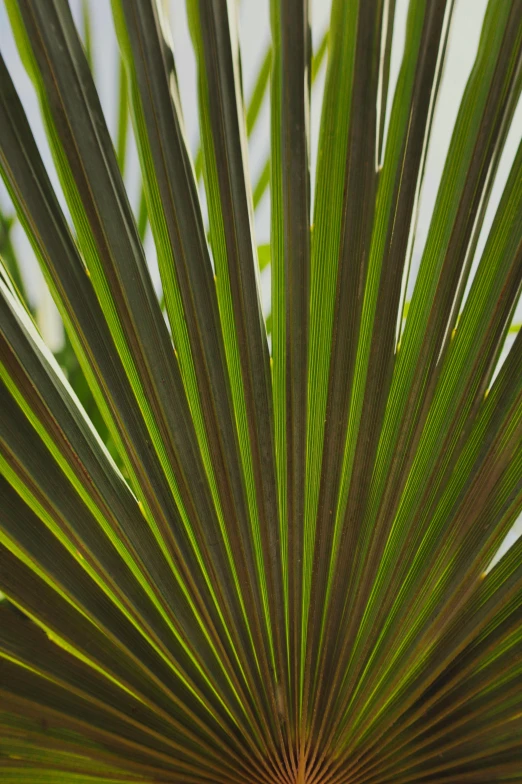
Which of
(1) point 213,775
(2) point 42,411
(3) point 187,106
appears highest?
(3) point 187,106

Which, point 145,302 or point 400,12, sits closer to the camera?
point 400,12

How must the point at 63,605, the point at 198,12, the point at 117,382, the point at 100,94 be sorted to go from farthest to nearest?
1. the point at 63,605
2. the point at 117,382
3. the point at 100,94
4. the point at 198,12

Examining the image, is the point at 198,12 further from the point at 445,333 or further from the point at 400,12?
the point at 445,333

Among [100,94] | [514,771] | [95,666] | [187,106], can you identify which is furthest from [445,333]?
[95,666]

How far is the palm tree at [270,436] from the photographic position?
1381 millimetres

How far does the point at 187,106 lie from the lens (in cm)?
161

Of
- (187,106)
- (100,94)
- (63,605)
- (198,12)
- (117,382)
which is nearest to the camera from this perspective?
(198,12)

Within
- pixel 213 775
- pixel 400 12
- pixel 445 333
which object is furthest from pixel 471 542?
pixel 400 12

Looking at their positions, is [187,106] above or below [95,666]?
above

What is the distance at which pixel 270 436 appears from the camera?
180 centimetres

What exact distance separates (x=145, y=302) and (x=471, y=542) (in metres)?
1.19

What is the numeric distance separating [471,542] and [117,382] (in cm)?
116

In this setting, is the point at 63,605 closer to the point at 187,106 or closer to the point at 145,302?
the point at 145,302

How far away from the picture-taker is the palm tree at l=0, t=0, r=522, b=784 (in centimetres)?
138
